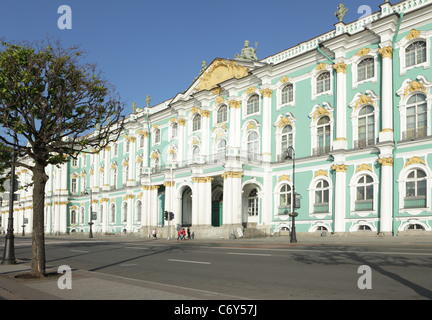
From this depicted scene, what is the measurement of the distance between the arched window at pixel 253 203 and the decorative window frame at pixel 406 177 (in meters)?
14.0

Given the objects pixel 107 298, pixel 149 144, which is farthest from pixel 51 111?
pixel 149 144

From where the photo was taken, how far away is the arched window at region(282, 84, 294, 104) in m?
38.2

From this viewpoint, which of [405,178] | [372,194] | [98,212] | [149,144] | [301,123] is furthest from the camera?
[98,212]

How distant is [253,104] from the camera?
41312mm

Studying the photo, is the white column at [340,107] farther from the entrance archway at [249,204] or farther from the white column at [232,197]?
the entrance archway at [249,204]

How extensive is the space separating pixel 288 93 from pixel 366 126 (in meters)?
8.56

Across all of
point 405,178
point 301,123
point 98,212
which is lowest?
point 98,212

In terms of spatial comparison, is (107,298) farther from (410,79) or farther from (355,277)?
(410,79)

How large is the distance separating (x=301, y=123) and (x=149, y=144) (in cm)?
2429

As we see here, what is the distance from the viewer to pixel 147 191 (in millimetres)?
48344

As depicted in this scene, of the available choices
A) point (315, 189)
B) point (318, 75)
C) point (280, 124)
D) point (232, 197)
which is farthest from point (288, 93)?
point (232, 197)

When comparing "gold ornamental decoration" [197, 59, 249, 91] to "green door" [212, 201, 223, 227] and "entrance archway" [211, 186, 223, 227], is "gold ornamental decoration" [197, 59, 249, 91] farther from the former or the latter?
"green door" [212, 201, 223, 227]

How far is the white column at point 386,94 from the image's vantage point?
98.1 ft

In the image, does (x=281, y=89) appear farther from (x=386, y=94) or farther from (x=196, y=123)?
(x=196, y=123)
